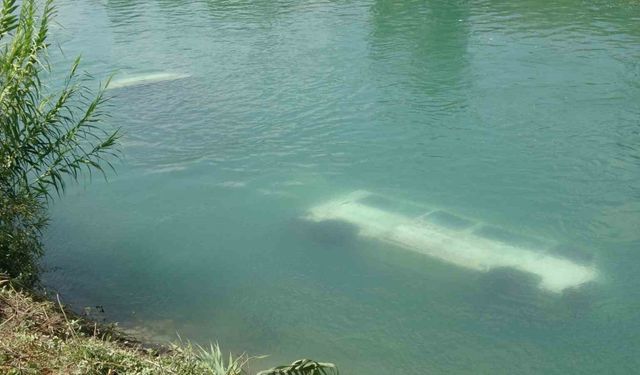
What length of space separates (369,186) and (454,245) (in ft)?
8.23

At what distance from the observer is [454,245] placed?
10828 millimetres

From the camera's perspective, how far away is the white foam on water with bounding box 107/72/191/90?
60.9 feet

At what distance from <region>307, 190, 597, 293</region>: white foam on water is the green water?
0.20 m

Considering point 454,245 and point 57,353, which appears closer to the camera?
point 57,353

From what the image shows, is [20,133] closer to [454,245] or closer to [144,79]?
[454,245]

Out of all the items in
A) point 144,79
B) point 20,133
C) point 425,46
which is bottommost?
point 425,46

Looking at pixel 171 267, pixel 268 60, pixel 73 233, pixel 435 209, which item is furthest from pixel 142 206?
pixel 268 60

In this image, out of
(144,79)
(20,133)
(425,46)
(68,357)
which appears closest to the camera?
(68,357)

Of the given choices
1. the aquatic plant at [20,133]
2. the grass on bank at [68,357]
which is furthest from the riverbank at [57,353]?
the aquatic plant at [20,133]

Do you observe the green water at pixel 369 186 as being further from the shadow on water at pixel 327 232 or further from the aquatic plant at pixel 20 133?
the aquatic plant at pixel 20 133

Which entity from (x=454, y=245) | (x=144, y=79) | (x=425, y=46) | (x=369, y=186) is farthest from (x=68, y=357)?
(x=425, y=46)

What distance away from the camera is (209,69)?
1906cm

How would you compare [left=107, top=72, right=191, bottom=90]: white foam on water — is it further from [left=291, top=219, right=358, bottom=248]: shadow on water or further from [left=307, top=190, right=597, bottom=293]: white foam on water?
[left=291, top=219, right=358, bottom=248]: shadow on water

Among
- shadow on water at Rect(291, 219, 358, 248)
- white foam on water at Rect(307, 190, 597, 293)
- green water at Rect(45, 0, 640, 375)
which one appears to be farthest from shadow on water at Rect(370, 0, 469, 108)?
shadow on water at Rect(291, 219, 358, 248)
